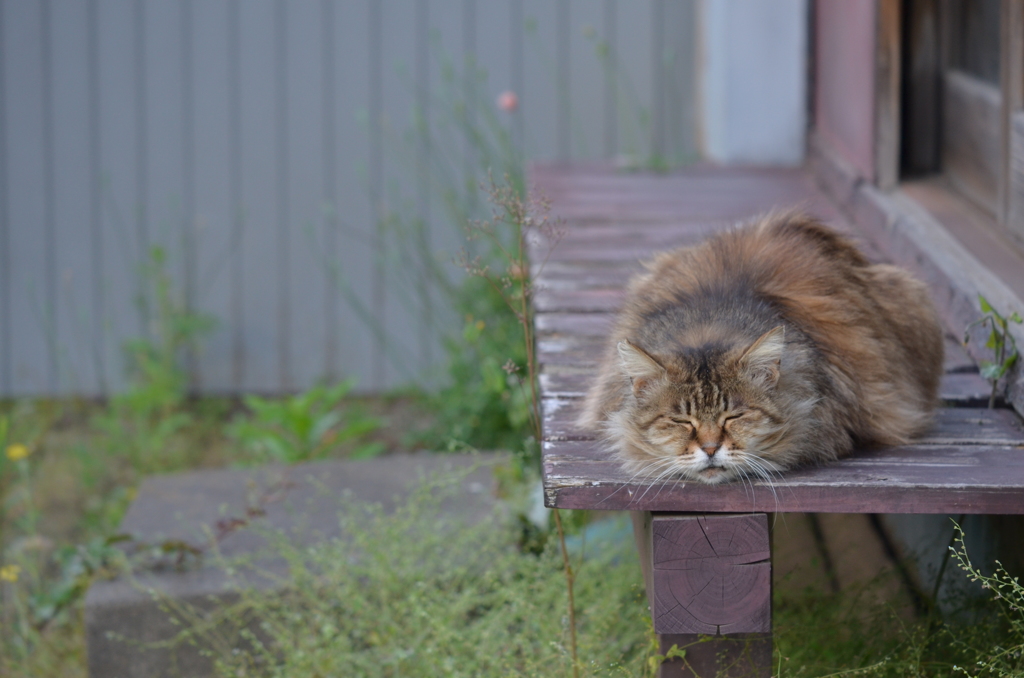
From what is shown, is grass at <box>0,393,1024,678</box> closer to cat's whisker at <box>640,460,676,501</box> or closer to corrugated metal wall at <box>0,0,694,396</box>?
cat's whisker at <box>640,460,676,501</box>

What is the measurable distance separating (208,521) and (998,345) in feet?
7.05

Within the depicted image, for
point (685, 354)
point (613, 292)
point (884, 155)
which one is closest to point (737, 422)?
point (685, 354)

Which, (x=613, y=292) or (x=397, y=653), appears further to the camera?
(x=613, y=292)

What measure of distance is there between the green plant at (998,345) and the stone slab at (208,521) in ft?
3.80

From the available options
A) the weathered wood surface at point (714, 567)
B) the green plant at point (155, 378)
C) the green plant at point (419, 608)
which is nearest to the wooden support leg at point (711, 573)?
the weathered wood surface at point (714, 567)

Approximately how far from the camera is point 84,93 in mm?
4945

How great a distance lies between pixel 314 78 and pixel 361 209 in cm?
61

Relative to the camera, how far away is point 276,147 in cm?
501

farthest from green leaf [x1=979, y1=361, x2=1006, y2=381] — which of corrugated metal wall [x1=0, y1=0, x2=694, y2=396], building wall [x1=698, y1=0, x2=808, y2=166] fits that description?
corrugated metal wall [x1=0, y1=0, x2=694, y2=396]

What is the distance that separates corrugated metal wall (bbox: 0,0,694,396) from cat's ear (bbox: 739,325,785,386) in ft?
10.0

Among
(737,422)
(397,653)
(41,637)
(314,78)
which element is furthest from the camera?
(314,78)

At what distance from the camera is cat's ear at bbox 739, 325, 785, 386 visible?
1879 millimetres

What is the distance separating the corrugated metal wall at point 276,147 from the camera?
16.1 ft

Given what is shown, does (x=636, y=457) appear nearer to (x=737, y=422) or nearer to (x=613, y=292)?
(x=737, y=422)
